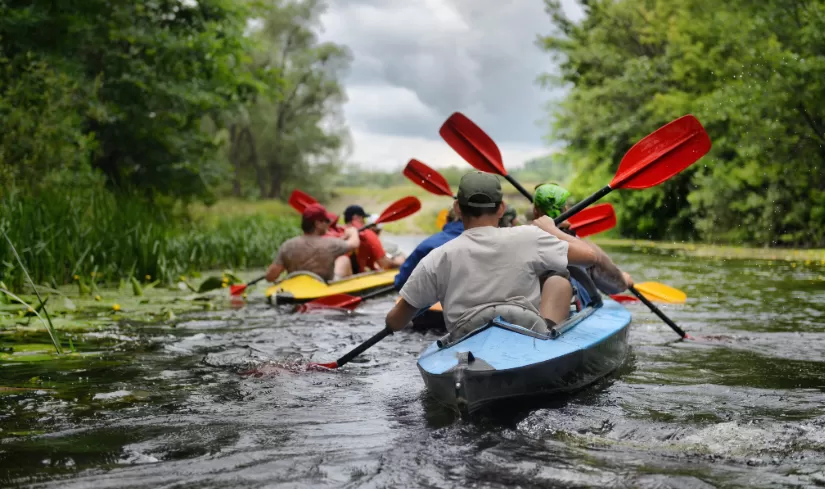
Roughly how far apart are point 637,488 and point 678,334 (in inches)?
174

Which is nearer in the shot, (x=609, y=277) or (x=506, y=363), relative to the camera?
(x=506, y=363)

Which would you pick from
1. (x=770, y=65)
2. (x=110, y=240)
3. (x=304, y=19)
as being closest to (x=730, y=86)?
(x=770, y=65)

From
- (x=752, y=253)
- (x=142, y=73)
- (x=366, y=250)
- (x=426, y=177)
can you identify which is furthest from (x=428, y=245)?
(x=752, y=253)

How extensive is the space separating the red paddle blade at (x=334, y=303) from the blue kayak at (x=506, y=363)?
14.8 ft

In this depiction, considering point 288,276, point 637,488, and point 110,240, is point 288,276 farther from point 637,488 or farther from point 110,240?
point 637,488

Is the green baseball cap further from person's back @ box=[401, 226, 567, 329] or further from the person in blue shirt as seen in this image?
the person in blue shirt

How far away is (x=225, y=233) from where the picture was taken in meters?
14.9

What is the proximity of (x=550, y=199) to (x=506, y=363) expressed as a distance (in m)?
1.83

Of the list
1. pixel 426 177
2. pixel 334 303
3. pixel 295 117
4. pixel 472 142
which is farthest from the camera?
pixel 295 117

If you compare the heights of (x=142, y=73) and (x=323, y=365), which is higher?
(x=142, y=73)

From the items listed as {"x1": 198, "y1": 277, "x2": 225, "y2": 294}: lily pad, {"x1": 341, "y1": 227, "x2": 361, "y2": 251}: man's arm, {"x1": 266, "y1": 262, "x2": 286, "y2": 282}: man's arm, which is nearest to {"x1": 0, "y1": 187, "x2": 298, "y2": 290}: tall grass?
{"x1": 198, "y1": 277, "x2": 225, "y2": 294}: lily pad

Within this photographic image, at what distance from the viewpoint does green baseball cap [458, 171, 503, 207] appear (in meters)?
3.84

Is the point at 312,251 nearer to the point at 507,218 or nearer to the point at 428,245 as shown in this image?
the point at 428,245

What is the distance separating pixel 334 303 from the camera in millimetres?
8812
